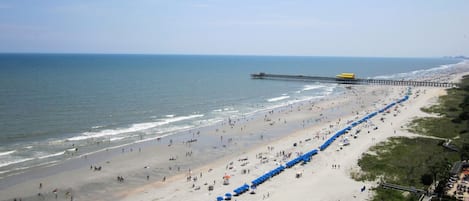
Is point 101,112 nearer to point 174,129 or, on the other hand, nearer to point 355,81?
point 174,129

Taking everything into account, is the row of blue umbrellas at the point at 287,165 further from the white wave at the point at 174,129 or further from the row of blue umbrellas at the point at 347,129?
the white wave at the point at 174,129

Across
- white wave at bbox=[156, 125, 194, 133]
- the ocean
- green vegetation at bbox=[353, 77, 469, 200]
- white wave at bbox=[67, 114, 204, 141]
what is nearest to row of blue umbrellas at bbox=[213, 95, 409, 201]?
green vegetation at bbox=[353, 77, 469, 200]

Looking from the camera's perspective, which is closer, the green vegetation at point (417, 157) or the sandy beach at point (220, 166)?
the green vegetation at point (417, 157)

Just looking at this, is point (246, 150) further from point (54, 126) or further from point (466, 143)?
point (54, 126)

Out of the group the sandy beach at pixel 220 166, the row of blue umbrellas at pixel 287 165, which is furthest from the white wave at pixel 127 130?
the row of blue umbrellas at pixel 287 165

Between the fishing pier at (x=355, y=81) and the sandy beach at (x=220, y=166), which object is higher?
the fishing pier at (x=355, y=81)

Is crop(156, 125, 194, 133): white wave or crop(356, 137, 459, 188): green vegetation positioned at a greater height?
crop(356, 137, 459, 188): green vegetation

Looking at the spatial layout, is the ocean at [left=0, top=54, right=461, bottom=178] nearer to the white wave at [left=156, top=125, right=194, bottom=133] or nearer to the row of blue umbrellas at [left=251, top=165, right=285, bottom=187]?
the white wave at [left=156, top=125, right=194, bottom=133]

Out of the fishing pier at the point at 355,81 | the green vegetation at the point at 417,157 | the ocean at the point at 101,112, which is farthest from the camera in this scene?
the fishing pier at the point at 355,81
